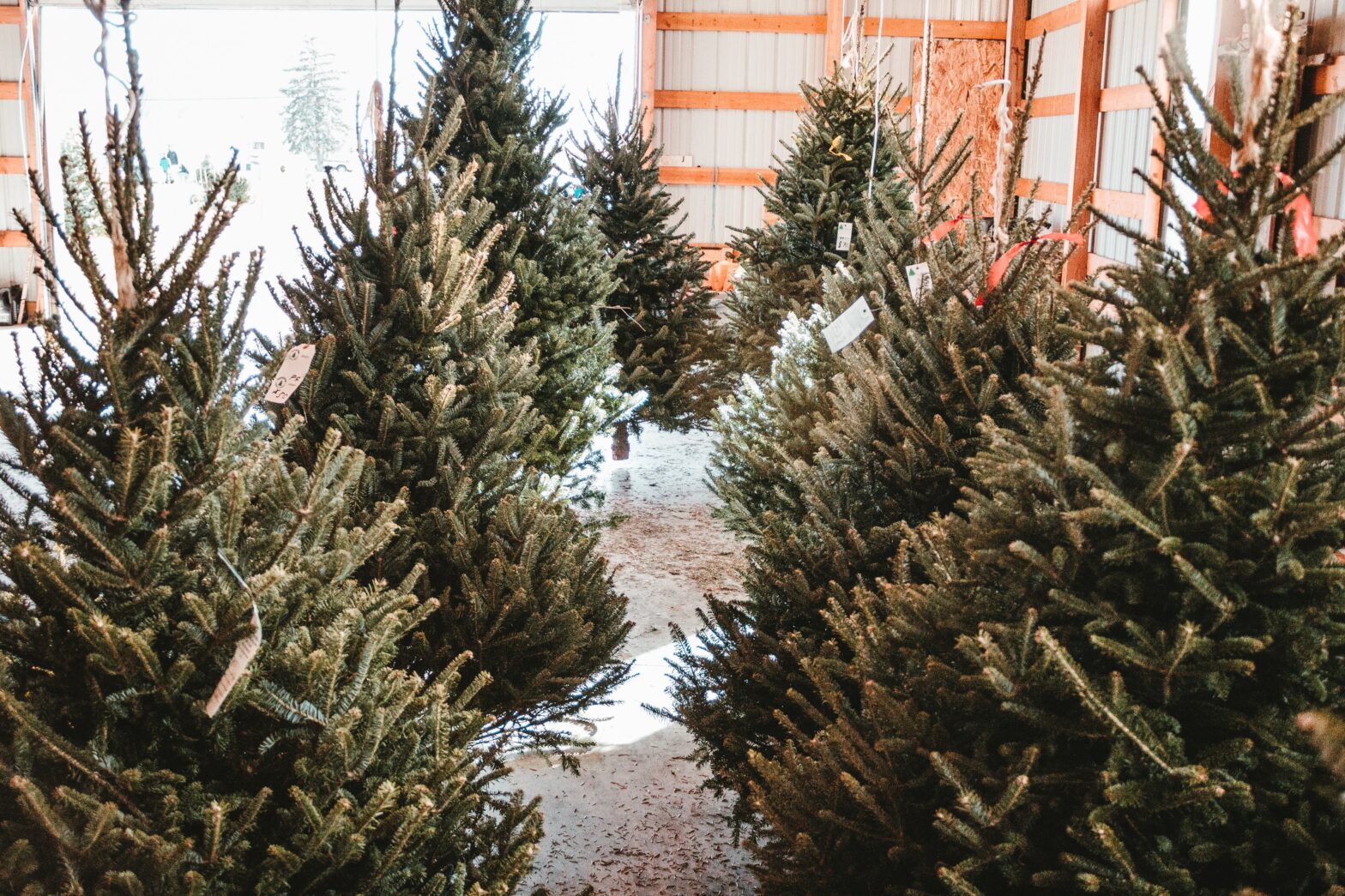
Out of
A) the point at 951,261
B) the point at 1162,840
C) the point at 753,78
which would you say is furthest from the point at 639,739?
the point at 753,78

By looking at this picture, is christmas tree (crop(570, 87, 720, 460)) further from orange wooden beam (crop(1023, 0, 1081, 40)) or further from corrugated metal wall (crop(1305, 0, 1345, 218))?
orange wooden beam (crop(1023, 0, 1081, 40))

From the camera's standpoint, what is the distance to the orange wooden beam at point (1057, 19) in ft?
38.7

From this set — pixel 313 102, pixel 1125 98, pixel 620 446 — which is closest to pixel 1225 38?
pixel 1125 98

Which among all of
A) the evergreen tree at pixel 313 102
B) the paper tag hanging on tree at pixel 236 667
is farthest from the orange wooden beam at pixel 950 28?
the evergreen tree at pixel 313 102

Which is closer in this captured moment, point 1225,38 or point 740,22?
point 1225,38

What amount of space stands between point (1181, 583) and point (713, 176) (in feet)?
42.0

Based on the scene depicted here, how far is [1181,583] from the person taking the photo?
169 cm

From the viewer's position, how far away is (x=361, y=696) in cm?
186

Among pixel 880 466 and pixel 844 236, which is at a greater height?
pixel 844 236

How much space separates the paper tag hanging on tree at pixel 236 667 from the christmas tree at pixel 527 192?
3351mm

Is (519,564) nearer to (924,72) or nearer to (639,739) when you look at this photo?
(639,739)

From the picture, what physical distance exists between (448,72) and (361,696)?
4.17 metres

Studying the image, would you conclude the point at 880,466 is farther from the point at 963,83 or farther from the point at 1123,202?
the point at 963,83

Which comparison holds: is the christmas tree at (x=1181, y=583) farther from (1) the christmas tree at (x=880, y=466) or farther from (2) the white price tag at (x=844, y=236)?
(2) the white price tag at (x=844, y=236)
